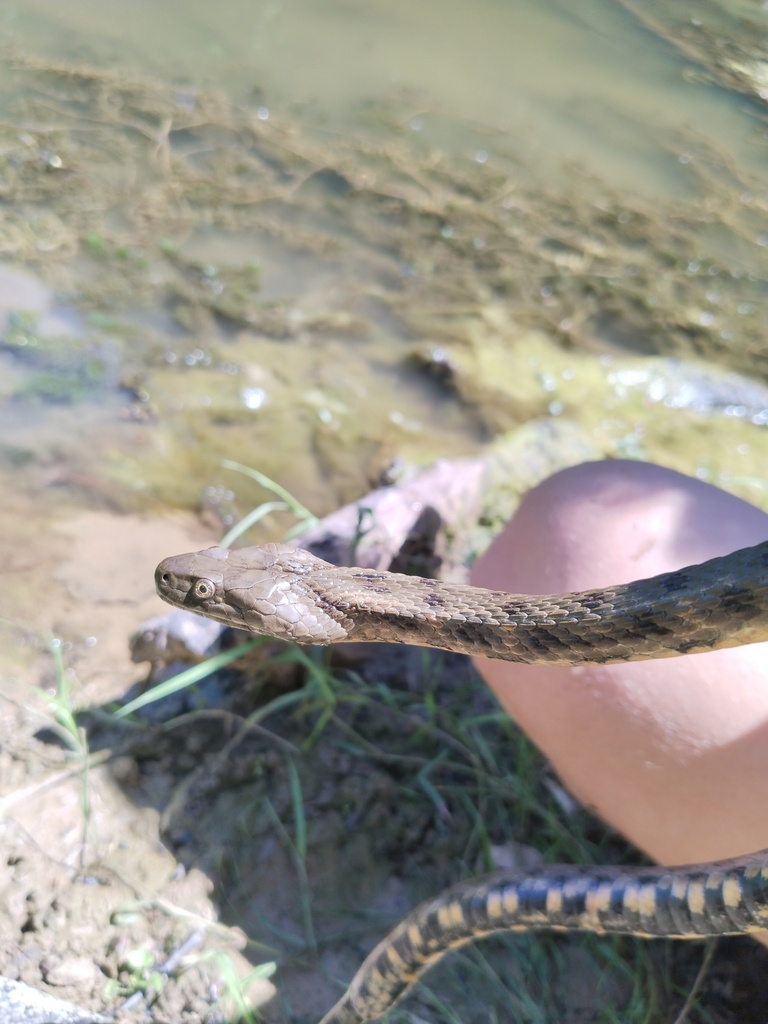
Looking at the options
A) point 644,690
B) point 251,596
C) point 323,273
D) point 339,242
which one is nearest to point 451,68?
point 339,242

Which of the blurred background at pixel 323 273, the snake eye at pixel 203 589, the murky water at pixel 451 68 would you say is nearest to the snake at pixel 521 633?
the snake eye at pixel 203 589

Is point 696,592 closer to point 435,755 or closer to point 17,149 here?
point 435,755

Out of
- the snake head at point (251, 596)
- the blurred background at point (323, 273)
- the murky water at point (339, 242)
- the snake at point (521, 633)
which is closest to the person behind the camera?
the snake at point (521, 633)

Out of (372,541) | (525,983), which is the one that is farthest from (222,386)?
(525,983)

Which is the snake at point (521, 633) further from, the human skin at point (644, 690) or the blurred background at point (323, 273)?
the blurred background at point (323, 273)

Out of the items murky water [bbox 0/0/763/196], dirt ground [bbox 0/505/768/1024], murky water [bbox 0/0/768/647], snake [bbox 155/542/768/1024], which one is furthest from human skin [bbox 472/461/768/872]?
murky water [bbox 0/0/763/196]

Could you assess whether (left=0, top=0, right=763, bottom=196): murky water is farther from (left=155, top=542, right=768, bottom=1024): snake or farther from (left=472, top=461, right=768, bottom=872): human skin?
(left=155, top=542, right=768, bottom=1024): snake
